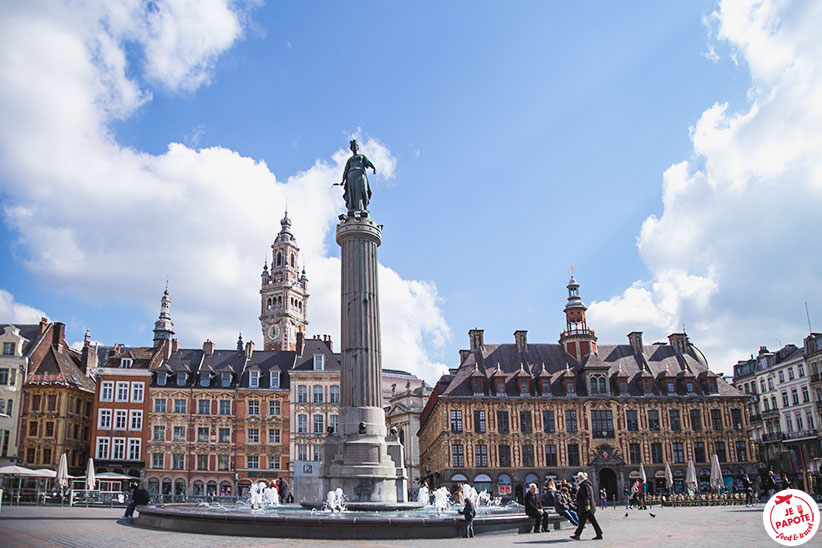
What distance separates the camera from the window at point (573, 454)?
162ft

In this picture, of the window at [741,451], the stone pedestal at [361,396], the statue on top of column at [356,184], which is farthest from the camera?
the window at [741,451]

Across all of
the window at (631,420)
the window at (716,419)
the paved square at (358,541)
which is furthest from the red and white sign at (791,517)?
the window at (716,419)

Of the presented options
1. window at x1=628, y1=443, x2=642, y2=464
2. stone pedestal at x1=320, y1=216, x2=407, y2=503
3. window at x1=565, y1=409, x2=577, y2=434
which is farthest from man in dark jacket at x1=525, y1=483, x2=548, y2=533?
window at x1=628, y1=443, x2=642, y2=464

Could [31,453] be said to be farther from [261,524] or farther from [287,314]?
[287,314]

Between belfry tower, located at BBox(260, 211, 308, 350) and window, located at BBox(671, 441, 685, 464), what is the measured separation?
77957mm

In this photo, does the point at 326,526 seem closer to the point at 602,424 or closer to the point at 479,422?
the point at 479,422

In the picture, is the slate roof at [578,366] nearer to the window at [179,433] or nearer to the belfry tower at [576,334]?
the belfry tower at [576,334]

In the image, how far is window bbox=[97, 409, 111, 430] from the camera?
4950cm

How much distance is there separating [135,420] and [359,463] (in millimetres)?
34343

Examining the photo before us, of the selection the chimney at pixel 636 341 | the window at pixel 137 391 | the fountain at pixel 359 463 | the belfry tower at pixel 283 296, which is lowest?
the fountain at pixel 359 463

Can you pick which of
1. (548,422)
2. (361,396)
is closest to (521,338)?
(548,422)

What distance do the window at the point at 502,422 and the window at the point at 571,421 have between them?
4.46 m

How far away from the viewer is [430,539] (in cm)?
1538

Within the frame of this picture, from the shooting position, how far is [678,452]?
50438mm
